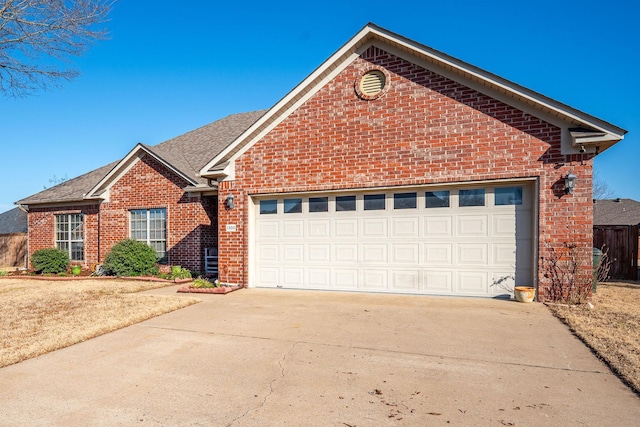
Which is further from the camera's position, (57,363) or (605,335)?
(605,335)

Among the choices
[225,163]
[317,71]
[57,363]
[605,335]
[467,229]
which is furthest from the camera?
[225,163]

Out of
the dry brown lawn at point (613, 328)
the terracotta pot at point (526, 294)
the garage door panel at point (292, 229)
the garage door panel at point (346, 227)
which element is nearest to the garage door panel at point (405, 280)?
the garage door panel at point (346, 227)

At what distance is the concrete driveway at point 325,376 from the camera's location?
136 inches

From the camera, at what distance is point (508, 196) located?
8562 mm

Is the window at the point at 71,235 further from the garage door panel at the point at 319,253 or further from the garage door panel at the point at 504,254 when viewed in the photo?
the garage door panel at the point at 504,254

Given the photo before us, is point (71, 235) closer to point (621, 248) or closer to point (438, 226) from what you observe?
point (438, 226)

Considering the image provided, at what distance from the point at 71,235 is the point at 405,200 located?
14147mm

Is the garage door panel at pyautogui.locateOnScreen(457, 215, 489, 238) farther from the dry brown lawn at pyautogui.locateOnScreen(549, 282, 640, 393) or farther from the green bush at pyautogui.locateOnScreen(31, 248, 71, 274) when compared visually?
the green bush at pyautogui.locateOnScreen(31, 248, 71, 274)

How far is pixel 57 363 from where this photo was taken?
4.80 meters

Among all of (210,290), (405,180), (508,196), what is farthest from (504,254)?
(210,290)

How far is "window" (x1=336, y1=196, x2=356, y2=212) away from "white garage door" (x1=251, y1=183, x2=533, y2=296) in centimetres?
3

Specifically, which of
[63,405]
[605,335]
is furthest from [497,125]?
[63,405]

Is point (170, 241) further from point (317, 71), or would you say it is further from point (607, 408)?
point (607, 408)

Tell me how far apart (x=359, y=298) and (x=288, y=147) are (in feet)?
14.5
